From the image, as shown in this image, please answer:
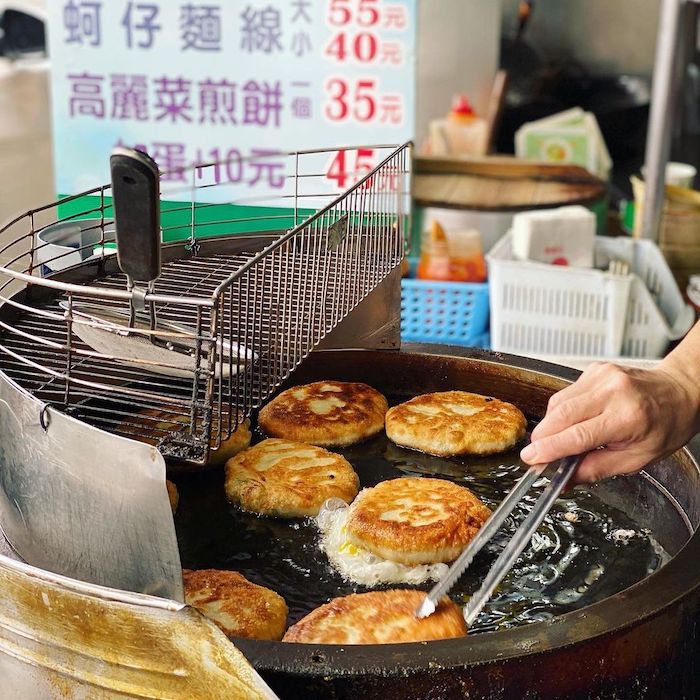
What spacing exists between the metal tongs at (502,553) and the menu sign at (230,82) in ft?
9.96

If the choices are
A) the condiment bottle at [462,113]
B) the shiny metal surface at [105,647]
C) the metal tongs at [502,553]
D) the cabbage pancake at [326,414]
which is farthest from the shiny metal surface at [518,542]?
the condiment bottle at [462,113]

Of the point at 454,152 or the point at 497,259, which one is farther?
the point at 454,152

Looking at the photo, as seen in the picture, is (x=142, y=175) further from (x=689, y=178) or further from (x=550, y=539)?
(x=689, y=178)

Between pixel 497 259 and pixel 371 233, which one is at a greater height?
pixel 371 233

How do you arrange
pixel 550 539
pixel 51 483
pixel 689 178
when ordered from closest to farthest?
pixel 51 483
pixel 550 539
pixel 689 178

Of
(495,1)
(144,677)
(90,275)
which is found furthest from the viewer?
(495,1)

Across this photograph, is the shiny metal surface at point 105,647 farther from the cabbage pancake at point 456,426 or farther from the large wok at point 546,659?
the cabbage pancake at point 456,426

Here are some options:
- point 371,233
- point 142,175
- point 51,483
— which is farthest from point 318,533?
point 142,175

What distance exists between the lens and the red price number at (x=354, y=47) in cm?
465

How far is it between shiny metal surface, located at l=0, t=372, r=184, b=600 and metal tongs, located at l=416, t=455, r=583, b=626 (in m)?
0.43

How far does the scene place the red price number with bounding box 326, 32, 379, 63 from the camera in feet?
15.3

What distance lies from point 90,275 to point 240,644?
128 centimetres

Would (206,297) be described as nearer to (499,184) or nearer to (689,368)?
(689,368)

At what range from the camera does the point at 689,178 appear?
6105mm
